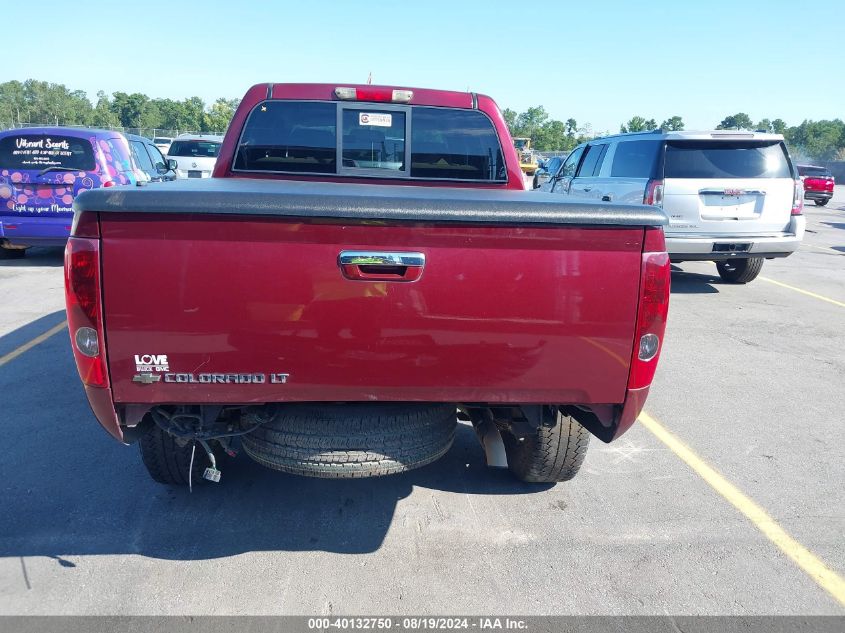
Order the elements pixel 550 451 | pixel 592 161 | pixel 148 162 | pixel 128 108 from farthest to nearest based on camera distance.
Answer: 1. pixel 128 108
2. pixel 148 162
3. pixel 592 161
4. pixel 550 451

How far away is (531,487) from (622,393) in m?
1.37

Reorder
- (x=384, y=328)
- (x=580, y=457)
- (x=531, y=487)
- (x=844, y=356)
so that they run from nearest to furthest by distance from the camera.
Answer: (x=384, y=328), (x=580, y=457), (x=531, y=487), (x=844, y=356)

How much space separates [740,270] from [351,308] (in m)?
9.47

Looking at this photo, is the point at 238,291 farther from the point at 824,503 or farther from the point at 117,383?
the point at 824,503

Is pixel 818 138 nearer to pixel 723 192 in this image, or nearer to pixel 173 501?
pixel 723 192

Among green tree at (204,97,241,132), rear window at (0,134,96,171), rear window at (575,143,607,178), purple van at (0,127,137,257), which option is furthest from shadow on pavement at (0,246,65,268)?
green tree at (204,97,241,132)

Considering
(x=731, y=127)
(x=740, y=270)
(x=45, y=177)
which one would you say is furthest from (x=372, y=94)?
(x=731, y=127)

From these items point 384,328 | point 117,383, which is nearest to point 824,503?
point 384,328

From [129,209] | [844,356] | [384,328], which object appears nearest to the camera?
[129,209]

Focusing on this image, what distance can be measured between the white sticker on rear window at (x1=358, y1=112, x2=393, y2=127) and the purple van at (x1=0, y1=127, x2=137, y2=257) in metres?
6.60

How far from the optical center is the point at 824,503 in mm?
3869

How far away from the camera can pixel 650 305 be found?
8.80 feet

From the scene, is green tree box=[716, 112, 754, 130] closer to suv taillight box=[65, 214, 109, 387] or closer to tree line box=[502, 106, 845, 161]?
tree line box=[502, 106, 845, 161]

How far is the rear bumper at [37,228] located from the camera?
379 inches
